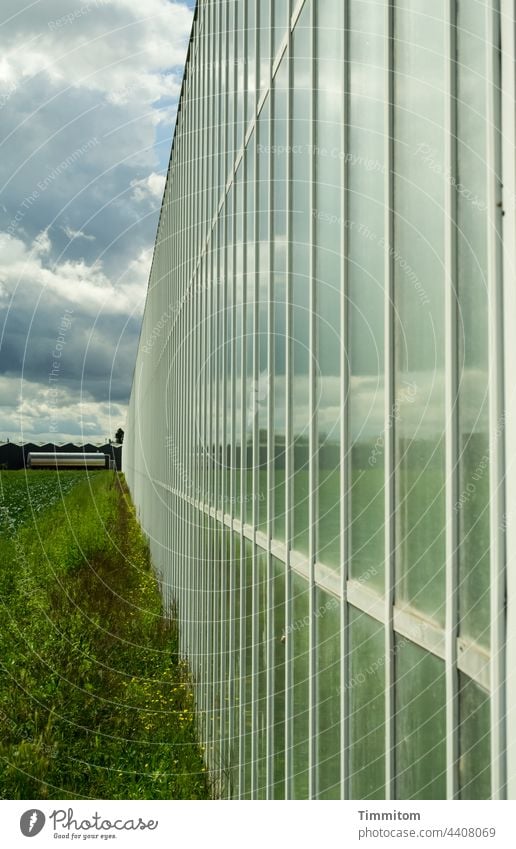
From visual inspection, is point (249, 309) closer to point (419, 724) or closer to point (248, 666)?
point (248, 666)

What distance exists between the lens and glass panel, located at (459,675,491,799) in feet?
5.25

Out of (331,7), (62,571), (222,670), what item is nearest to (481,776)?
(331,7)

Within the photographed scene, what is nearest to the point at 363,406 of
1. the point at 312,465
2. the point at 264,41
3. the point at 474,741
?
the point at 312,465

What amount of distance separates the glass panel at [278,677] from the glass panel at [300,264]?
441 mm

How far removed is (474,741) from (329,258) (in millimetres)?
1656

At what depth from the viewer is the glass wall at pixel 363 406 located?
1.63m

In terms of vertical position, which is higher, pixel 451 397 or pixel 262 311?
pixel 262 311

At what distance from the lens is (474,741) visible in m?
1.65

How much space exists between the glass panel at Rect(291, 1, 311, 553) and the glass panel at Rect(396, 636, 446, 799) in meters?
1.10

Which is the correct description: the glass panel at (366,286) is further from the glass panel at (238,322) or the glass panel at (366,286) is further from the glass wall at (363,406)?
the glass panel at (238,322)

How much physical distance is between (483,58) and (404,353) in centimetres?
70

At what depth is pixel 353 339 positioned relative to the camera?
2.44 meters
